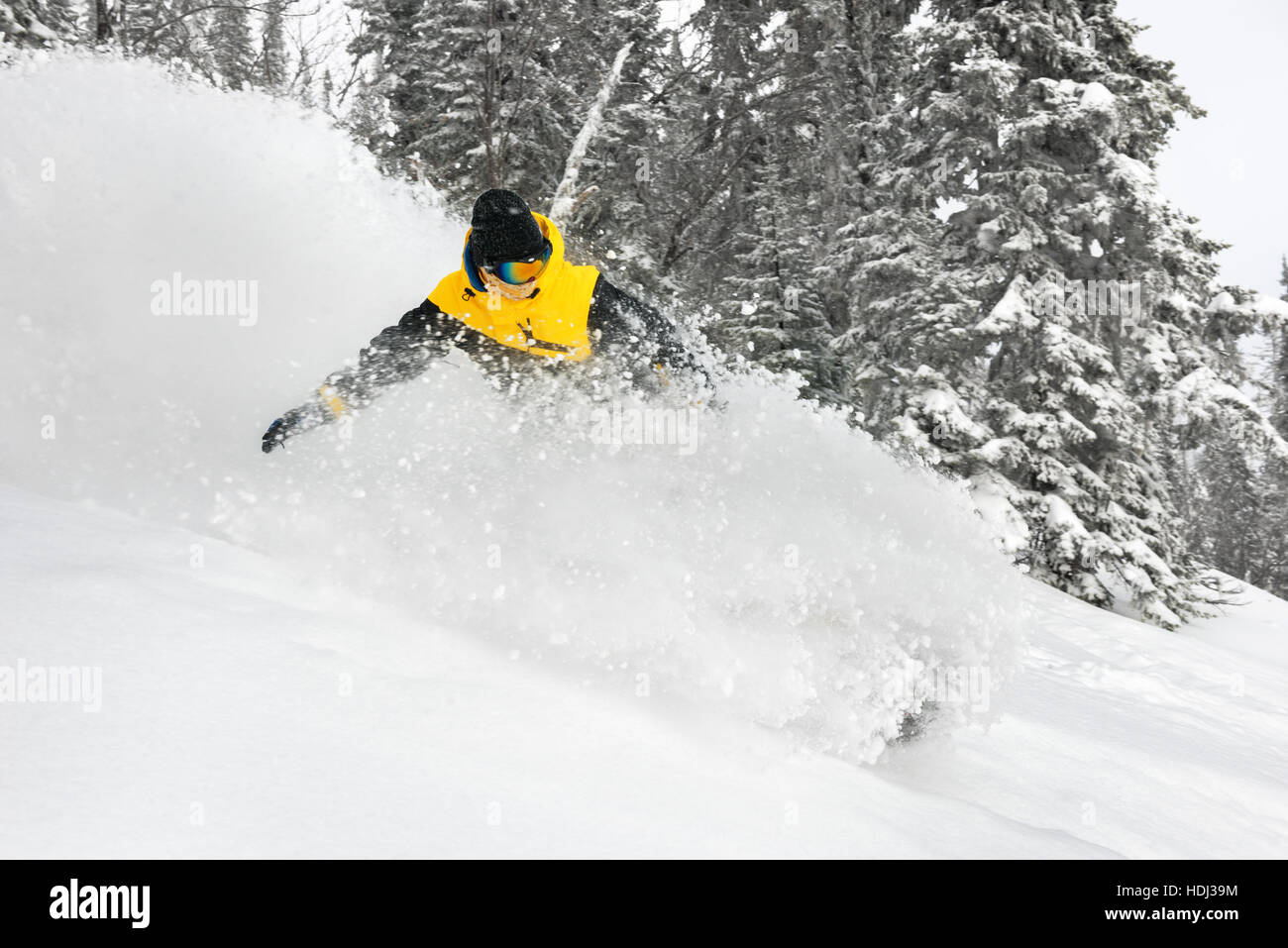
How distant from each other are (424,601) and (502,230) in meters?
1.71

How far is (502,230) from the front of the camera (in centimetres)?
362

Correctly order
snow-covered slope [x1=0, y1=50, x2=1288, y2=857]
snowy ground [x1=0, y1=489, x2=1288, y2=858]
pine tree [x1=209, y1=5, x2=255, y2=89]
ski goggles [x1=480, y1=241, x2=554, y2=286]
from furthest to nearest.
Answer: pine tree [x1=209, y1=5, x2=255, y2=89]
ski goggles [x1=480, y1=241, x2=554, y2=286]
snow-covered slope [x1=0, y1=50, x2=1288, y2=857]
snowy ground [x1=0, y1=489, x2=1288, y2=858]

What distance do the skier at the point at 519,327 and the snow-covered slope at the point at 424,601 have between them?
0.23 metres

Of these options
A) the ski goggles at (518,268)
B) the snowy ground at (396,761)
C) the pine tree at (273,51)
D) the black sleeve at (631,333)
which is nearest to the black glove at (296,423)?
the snowy ground at (396,761)

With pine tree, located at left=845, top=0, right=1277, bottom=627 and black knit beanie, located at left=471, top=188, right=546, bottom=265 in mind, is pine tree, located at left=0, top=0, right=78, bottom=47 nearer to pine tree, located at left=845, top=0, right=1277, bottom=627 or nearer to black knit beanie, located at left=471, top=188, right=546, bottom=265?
black knit beanie, located at left=471, top=188, right=546, bottom=265

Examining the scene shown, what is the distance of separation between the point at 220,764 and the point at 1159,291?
514 inches

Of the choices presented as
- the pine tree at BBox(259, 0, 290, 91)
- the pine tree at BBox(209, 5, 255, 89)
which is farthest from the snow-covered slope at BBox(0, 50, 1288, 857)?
the pine tree at BBox(209, 5, 255, 89)

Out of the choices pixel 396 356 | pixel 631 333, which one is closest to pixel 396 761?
pixel 396 356

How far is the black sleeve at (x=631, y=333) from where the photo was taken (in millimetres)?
4020

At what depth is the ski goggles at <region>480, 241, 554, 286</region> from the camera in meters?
3.71

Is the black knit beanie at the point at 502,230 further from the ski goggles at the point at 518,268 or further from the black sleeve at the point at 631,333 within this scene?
the black sleeve at the point at 631,333

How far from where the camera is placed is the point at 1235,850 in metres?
2.95
